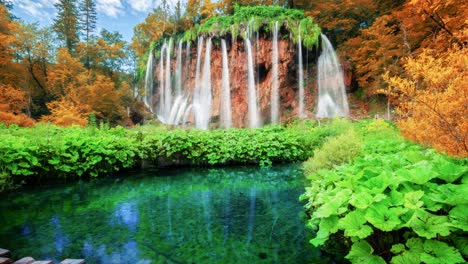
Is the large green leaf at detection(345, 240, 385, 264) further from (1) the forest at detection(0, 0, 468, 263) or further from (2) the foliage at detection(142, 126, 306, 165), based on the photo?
(2) the foliage at detection(142, 126, 306, 165)

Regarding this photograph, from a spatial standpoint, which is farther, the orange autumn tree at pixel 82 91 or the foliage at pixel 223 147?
the orange autumn tree at pixel 82 91

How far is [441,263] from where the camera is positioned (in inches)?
76.1

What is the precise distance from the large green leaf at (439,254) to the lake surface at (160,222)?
125 centimetres

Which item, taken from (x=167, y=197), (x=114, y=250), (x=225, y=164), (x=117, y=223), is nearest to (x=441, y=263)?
(x=114, y=250)

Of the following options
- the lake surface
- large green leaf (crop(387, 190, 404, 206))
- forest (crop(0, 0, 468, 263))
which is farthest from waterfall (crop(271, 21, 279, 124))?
large green leaf (crop(387, 190, 404, 206))

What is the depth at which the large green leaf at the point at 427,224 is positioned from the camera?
2.03 m

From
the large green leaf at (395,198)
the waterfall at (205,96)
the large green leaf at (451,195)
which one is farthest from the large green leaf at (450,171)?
the waterfall at (205,96)

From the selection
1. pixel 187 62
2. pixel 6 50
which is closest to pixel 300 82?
pixel 187 62

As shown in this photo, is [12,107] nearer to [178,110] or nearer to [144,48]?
[178,110]

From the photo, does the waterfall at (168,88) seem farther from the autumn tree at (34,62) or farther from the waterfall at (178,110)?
the autumn tree at (34,62)

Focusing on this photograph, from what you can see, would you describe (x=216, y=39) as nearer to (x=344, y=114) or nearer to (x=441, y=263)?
(x=344, y=114)

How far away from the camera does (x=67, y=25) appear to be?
1218 inches

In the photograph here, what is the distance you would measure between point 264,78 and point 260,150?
448 inches

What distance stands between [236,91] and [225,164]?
459 inches
